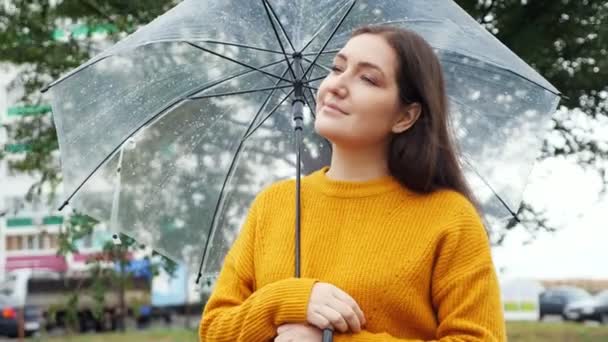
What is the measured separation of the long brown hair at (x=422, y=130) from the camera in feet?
7.22

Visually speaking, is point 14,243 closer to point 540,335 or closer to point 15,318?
point 15,318

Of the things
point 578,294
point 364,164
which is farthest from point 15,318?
point 364,164

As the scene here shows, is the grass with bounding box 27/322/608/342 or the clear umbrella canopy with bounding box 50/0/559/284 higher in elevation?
the clear umbrella canopy with bounding box 50/0/559/284

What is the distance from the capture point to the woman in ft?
6.68

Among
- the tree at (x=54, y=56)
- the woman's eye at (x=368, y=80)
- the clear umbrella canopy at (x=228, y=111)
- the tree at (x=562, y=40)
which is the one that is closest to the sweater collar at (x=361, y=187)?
the woman's eye at (x=368, y=80)

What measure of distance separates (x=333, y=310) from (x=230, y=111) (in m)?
1.16

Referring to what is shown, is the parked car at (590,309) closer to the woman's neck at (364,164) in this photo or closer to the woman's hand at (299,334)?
the woman's neck at (364,164)

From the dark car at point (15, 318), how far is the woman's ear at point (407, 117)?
2110 cm

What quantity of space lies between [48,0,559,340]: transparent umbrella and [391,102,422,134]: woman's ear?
47 cm

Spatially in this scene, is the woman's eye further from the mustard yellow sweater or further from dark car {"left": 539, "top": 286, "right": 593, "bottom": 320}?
dark car {"left": 539, "top": 286, "right": 593, "bottom": 320}

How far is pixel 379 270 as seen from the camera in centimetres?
206

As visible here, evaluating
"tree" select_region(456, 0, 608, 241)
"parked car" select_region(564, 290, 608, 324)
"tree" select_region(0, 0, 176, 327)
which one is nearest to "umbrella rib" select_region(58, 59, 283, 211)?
"tree" select_region(456, 0, 608, 241)

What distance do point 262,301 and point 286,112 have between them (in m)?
1.04

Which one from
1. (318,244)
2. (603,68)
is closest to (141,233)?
(318,244)
